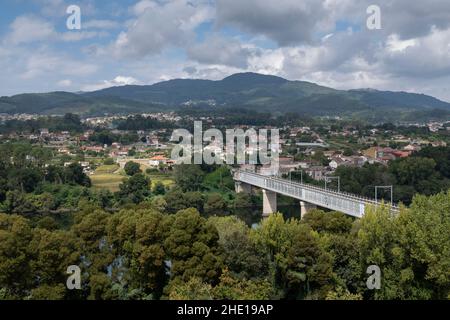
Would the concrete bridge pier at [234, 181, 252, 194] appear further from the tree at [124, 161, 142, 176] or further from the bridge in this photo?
the tree at [124, 161, 142, 176]

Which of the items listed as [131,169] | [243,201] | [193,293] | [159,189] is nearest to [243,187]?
[243,201]

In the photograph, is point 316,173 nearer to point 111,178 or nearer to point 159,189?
point 159,189

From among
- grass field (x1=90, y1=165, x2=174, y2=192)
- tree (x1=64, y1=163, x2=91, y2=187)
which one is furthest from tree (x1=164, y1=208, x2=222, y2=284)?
tree (x1=64, y1=163, x2=91, y2=187)

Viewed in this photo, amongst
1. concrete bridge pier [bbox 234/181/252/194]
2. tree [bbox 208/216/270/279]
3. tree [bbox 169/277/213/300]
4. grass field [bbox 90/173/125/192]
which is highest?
tree [bbox 169/277/213/300]

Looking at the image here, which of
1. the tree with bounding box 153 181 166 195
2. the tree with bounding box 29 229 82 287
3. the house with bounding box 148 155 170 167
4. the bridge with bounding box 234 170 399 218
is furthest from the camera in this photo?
the house with bounding box 148 155 170 167

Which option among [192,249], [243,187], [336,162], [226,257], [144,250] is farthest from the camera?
[336,162]

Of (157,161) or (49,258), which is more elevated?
(49,258)

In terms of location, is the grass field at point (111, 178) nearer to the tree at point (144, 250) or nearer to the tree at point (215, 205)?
the tree at point (215, 205)

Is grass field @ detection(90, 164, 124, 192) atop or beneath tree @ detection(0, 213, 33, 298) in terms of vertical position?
beneath
